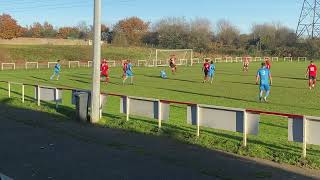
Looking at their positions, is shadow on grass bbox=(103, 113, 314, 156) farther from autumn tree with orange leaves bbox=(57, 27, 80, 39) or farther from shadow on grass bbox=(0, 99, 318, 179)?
autumn tree with orange leaves bbox=(57, 27, 80, 39)

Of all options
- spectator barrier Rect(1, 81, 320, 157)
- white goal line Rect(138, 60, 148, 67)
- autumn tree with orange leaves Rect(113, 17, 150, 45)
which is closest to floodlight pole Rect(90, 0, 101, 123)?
spectator barrier Rect(1, 81, 320, 157)

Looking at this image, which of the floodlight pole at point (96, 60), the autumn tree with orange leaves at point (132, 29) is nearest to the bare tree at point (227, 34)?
the autumn tree with orange leaves at point (132, 29)

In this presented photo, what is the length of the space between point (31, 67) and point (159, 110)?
50586mm

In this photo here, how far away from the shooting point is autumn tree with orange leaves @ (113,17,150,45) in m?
130

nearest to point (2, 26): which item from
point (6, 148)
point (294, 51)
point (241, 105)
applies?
point (294, 51)

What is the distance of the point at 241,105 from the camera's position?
2047 cm

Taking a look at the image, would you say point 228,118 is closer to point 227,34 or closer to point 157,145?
point 157,145

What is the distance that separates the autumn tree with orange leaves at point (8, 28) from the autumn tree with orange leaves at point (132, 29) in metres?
23.8

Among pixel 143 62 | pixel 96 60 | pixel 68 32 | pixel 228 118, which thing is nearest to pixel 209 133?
pixel 228 118

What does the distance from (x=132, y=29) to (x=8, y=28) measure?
37.1 metres

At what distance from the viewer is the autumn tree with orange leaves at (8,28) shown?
110 metres

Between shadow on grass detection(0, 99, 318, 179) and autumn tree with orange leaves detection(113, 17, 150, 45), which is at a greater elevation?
autumn tree with orange leaves detection(113, 17, 150, 45)

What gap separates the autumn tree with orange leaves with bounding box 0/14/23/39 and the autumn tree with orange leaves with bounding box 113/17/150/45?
23842mm

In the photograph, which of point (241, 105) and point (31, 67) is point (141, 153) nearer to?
point (241, 105)
